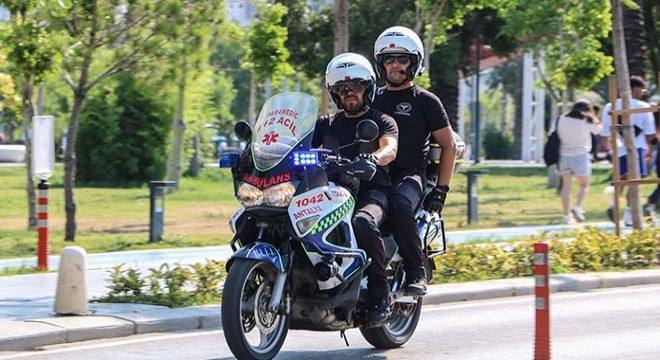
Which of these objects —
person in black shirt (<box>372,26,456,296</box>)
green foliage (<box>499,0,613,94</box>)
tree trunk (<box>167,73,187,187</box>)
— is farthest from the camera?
tree trunk (<box>167,73,187,187</box>)

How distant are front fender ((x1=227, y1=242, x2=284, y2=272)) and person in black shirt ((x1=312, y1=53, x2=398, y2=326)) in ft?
2.35

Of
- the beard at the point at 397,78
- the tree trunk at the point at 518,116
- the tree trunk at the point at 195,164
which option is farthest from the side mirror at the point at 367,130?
the tree trunk at the point at 518,116

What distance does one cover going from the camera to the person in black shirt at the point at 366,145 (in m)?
7.84

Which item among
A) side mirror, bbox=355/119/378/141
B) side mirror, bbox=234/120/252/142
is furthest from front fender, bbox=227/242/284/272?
side mirror, bbox=355/119/378/141

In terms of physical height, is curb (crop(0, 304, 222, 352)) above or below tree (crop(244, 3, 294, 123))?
below

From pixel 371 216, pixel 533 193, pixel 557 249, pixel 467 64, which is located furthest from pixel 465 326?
pixel 467 64

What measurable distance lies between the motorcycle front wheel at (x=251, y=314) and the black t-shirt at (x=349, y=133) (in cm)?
A: 127

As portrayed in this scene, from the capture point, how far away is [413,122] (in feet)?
28.3

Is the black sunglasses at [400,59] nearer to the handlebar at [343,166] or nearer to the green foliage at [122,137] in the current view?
the handlebar at [343,166]

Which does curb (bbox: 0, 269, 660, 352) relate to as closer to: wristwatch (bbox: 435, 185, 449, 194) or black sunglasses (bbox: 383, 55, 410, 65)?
wristwatch (bbox: 435, 185, 449, 194)

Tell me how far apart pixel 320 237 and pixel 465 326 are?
2.69 m

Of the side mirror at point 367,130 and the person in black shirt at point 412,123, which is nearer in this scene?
the side mirror at point 367,130

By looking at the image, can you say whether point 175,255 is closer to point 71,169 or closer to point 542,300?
point 71,169

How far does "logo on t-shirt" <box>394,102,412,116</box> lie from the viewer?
28.3ft
